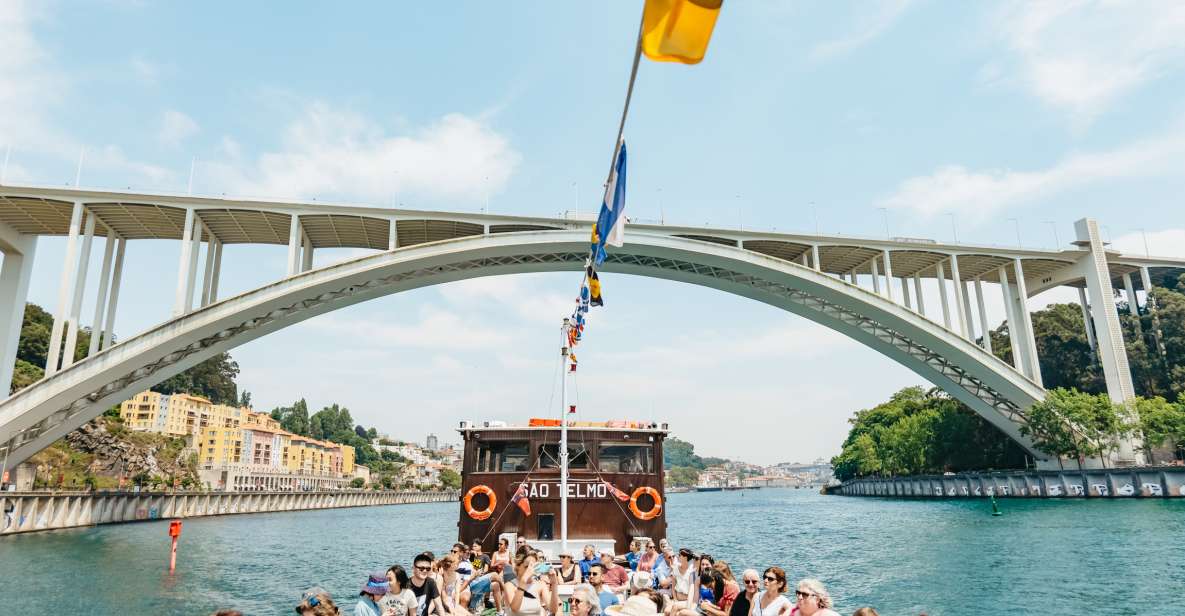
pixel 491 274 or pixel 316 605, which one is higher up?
pixel 491 274

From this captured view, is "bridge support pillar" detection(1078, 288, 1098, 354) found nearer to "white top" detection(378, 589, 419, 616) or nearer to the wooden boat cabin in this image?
the wooden boat cabin

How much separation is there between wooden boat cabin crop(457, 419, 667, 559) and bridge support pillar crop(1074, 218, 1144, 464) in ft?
109

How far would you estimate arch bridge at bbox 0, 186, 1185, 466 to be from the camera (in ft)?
85.1

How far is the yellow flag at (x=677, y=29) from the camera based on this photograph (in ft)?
12.6

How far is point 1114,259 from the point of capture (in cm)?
3931

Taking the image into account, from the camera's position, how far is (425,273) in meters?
31.8

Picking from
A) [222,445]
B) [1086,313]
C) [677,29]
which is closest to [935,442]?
[1086,313]

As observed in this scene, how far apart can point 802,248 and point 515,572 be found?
29.8m

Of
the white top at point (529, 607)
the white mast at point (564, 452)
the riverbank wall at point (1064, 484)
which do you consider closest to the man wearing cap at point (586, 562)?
the white mast at point (564, 452)

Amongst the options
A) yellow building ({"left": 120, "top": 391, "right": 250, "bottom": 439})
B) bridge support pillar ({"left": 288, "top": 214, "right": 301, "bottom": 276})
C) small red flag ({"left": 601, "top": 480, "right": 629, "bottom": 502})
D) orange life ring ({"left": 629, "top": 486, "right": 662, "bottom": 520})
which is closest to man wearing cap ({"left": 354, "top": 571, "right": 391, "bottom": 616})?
small red flag ({"left": 601, "top": 480, "right": 629, "bottom": 502})

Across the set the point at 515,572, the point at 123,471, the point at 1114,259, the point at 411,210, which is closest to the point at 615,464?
the point at 515,572

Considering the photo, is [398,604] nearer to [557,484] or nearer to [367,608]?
[367,608]

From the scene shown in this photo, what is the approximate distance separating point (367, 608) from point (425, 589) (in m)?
0.89

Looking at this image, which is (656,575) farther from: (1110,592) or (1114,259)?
(1114,259)
